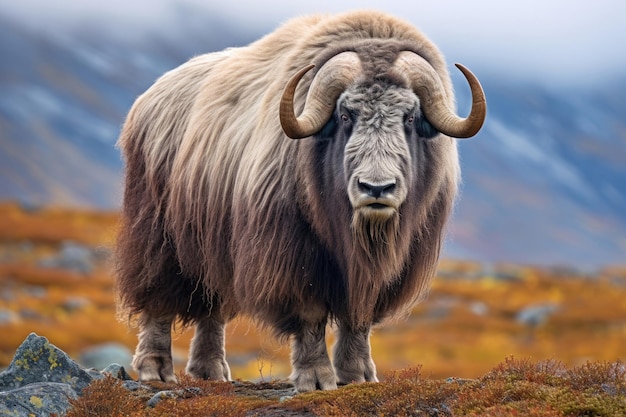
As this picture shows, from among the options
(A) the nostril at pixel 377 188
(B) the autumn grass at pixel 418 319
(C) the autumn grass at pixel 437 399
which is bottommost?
(C) the autumn grass at pixel 437 399

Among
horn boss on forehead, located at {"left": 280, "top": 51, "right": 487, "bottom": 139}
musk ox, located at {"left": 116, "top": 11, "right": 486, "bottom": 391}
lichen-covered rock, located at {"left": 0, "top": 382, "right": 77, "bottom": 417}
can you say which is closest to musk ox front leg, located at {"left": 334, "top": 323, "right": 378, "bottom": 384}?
musk ox, located at {"left": 116, "top": 11, "right": 486, "bottom": 391}

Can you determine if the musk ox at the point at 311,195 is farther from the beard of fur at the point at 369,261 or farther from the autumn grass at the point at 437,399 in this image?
the autumn grass at the point at 437,399

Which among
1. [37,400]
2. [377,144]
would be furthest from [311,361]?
[37,400]

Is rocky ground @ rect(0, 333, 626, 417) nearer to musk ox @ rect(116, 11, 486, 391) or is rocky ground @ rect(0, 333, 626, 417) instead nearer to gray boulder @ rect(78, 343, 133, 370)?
musk ox @ rect(116, 11, 486, 391)

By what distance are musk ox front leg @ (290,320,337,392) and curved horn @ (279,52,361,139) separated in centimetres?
118

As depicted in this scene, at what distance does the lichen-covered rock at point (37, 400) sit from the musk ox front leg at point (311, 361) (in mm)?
1307

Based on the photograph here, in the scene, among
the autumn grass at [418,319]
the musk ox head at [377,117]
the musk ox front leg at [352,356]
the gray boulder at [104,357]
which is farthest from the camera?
the autumn grass at [418,319]

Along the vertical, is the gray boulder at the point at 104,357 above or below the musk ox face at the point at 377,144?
above

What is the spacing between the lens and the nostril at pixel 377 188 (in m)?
5.33

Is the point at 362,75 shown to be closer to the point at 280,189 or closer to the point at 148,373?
the point at 280,189

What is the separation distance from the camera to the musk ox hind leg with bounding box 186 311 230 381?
7.41 meters

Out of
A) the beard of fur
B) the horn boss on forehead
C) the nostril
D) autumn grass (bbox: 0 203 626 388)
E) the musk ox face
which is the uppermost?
autumn grass (bbox: 0 203 626 388)

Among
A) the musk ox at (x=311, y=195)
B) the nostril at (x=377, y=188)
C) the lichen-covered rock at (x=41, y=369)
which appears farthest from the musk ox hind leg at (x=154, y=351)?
the nostril at (x=377, y=188)

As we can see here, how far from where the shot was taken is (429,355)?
2444cm
